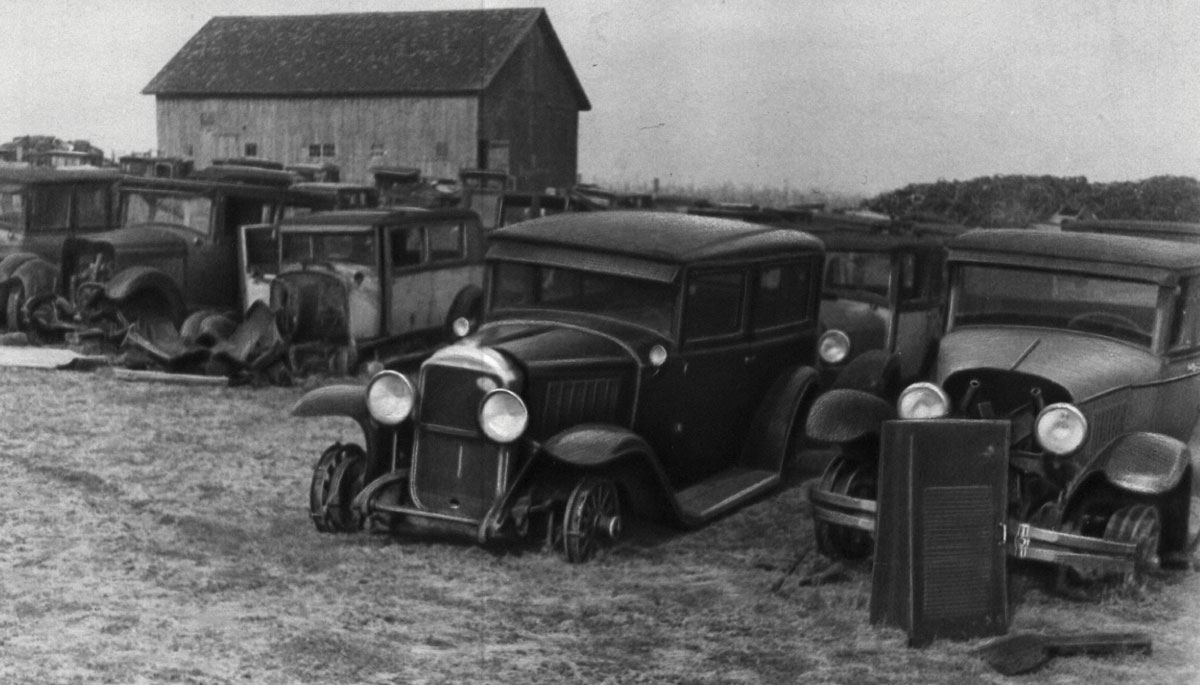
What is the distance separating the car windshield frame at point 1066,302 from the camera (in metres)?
6.24

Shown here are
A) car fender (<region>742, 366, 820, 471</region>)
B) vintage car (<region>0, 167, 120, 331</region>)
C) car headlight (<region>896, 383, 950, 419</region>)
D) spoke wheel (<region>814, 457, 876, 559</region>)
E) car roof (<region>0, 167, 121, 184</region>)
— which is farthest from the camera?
A: car roof (<region>0, 167, 121, 184</region>)

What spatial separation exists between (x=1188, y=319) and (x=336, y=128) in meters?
20.4

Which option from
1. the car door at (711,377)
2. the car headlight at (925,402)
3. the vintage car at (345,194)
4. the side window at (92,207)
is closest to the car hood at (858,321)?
the car door at (711,377)

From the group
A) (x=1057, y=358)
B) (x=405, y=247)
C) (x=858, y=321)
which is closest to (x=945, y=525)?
(x=1057, y=358)

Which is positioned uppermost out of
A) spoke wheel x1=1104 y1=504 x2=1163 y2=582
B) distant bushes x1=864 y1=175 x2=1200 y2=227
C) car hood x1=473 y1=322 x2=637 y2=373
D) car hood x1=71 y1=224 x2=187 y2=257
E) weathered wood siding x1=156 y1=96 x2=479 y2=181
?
weathered wood siding x1=156 y1=96 x2=479 y2=181

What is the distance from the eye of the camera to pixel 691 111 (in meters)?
9.82

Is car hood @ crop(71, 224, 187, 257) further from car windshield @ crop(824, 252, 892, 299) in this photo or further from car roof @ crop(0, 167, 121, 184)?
car windshield @ crop(824, 252, 892, 299)

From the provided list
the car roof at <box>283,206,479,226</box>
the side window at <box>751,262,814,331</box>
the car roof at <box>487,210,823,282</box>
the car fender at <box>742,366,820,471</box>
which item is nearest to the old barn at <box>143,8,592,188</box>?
the car roof at <box>283,206,479,226</box>

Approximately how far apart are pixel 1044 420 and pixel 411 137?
2068 centimetres

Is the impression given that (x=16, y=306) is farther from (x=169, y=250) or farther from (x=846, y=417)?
(x=846, y=417)

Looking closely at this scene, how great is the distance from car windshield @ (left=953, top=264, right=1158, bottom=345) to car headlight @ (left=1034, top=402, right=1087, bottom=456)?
98 centimetres

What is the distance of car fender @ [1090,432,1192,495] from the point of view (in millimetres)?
5379

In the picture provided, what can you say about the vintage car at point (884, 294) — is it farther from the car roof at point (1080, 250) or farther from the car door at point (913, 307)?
the car roof at point (1080, 250)

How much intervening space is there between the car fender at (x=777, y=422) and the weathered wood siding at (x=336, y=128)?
18.1m
